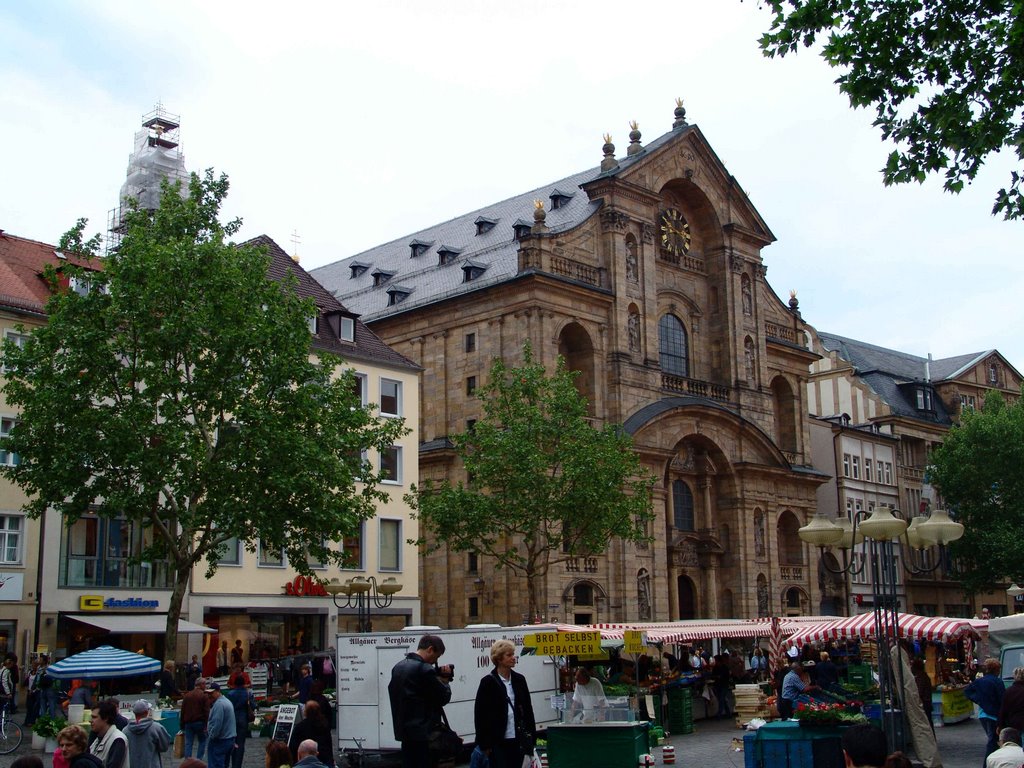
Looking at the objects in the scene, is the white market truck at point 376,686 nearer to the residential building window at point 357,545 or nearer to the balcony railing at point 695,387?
the residential building window at point 357,545

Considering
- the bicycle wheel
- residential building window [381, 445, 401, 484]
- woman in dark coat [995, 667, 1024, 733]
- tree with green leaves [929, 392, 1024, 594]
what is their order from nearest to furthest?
woman in dark coat [995, 667, 1024, 733]
the bicycle wheel
residential building window [381, 445, 401, 484]
tree with green leaves [929, 392, 1024, 594]

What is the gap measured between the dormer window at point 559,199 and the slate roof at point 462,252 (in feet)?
0.31

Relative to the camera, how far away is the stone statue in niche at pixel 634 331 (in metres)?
57.3

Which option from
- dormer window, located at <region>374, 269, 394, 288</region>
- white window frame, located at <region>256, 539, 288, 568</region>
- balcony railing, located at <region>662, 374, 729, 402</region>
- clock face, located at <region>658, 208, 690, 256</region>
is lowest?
white window frame, located at <region>256, 539, 288, 568</region>

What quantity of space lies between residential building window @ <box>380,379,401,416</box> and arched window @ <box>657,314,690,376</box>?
15.5 m

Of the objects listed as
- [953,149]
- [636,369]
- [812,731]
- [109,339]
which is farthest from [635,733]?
[636,369]

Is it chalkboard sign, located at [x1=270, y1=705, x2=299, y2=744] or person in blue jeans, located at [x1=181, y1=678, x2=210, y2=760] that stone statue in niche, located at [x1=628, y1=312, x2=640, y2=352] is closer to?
chalkboard sign, located at [x1=270, y1=705, x2=299, y2=744]

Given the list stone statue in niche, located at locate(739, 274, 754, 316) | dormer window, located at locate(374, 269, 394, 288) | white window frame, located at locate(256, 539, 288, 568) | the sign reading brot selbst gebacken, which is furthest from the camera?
dormer window, located at locate(374, 269, 394, 288)

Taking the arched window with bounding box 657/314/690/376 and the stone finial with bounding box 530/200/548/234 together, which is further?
the arched window with bounding box 657/314/690/376

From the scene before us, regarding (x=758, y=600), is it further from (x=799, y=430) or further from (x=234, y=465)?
(x=234, y=465)

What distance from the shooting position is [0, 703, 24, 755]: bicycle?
26219 mm

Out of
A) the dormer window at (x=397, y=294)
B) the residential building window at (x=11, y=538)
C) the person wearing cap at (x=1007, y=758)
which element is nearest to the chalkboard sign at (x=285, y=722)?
the person wearing cap at (x=1007, y=758)

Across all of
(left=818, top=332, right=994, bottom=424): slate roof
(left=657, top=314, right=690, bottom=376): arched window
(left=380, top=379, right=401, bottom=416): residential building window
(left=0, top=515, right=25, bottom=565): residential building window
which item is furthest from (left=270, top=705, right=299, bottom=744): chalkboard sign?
(left=818, top=332, right=994, bottom=424): slate roof

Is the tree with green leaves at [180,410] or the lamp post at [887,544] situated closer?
the lamp post at [887,544]
